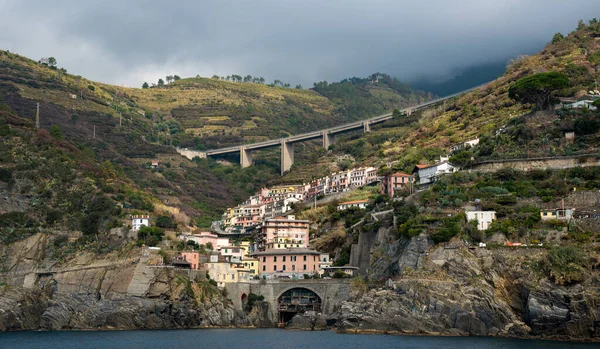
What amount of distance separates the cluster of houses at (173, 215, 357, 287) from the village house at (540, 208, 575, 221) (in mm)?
20184

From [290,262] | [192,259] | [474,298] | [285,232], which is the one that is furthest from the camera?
[285,232]

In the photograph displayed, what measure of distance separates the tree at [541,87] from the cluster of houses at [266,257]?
30418 millimetres

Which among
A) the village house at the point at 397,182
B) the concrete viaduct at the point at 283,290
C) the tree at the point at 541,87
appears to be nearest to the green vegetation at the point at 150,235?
the concrete viaduct at the point at 283,290

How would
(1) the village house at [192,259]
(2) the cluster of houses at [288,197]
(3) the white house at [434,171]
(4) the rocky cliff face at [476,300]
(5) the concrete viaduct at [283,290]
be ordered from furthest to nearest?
(2) the cluster of houses at [288,197]
(3) the white house at [434,171]
(1) the village house at [192,259]
(5) the concrete viaduct at [283,290]
(4) the rocky cliff face at [476,300]

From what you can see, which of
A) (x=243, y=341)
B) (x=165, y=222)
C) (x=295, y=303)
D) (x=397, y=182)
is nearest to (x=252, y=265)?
(x=295, y=303)

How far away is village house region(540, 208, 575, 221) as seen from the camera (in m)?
84.8

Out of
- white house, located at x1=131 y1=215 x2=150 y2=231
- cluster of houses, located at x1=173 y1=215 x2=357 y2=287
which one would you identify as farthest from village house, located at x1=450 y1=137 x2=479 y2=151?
white house, located at x1=131 y1=215 x2=150 y2=231

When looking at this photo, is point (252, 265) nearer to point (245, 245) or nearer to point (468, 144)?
point (245, 245)

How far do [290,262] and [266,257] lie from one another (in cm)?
299

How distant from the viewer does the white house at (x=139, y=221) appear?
10566 centimetres

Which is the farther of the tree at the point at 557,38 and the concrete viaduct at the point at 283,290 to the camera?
the tree at the point at 557,38

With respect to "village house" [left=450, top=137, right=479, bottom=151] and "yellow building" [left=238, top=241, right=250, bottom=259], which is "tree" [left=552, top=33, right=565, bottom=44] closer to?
"village house" [left=450, top=137, right=479, bottom=151]

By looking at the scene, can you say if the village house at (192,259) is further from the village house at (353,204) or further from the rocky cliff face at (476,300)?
the village house at (353,204)

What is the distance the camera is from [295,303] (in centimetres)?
9388
